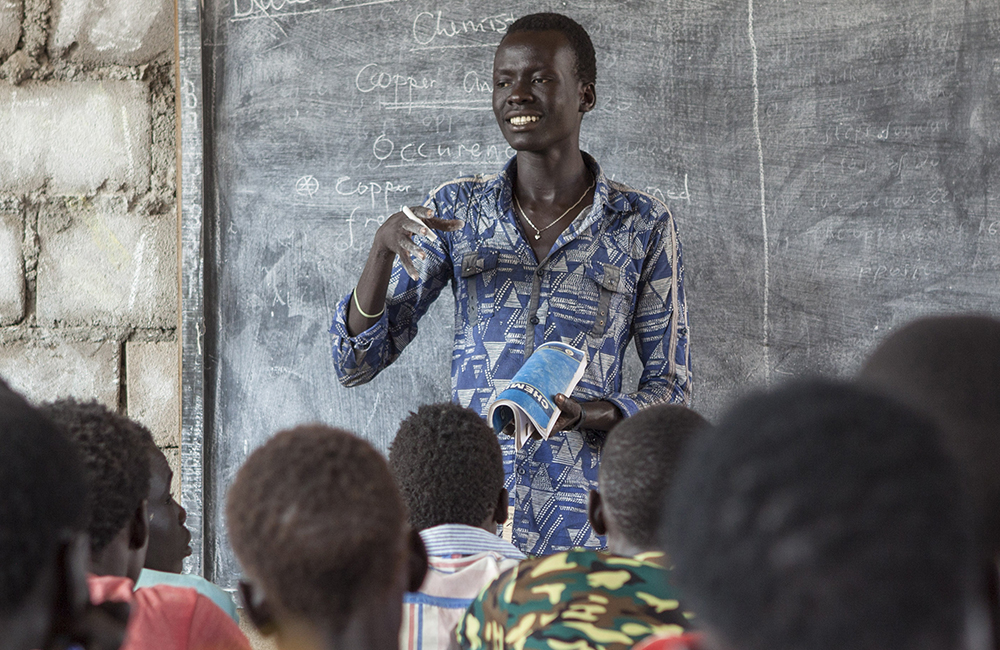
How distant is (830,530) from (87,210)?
3.30m

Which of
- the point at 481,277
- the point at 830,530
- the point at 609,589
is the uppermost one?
the point at 481,277

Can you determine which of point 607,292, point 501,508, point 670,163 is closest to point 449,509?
point 501,508

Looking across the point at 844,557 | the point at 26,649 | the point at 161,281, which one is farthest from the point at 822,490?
the point at 161,281

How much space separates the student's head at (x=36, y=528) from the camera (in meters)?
0.86

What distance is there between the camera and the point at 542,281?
89.6 inches

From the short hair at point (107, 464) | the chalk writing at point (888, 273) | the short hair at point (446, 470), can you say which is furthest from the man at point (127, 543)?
the chalk writing at point (888, 273)

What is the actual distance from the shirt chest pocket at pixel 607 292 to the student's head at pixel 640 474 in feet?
2.63

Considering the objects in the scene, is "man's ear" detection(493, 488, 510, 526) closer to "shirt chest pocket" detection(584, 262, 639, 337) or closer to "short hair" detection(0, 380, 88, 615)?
"shirt chest pocket" detection(584, 262, 639, 337)

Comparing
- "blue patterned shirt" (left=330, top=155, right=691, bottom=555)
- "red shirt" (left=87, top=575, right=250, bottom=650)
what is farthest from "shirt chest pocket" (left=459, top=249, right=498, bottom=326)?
"red shirt" (left=87, top=575, right=250, bottom=650)

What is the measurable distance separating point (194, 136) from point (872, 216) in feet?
7.12

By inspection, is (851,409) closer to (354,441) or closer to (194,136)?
(354,441)

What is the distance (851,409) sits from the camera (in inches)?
23.5

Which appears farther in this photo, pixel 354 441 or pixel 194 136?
pixel 194 136

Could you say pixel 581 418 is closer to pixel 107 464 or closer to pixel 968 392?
pixel 107 464
